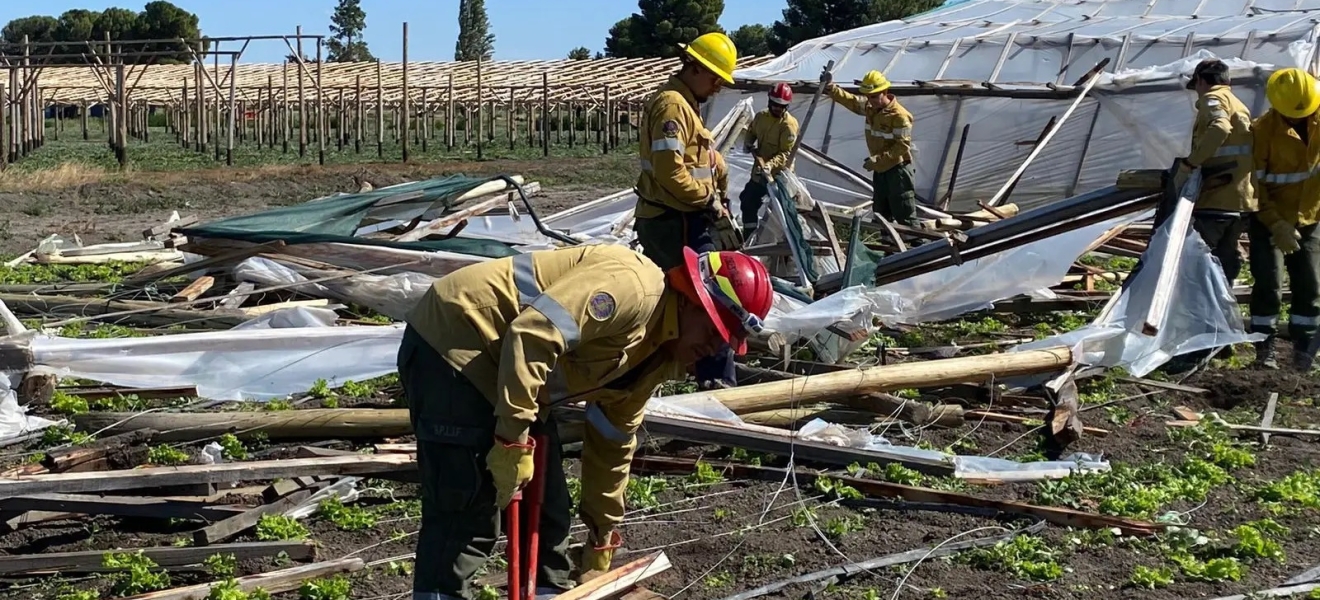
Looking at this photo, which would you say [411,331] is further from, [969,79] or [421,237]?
[969,79]

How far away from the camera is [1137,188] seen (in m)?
9.08

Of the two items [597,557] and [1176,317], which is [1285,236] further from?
[597,557]

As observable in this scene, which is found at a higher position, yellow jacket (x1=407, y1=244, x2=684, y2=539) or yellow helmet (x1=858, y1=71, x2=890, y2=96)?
yellow helmet (x1=858, y1=71, x2=890, y2=96)

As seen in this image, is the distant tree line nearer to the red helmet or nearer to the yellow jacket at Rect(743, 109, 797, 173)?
the yellow jacket at Rect(743, 109, 797, 173)

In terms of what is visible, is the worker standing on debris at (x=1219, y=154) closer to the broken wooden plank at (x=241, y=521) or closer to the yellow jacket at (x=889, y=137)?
the yellow jacket at (x=889, y=137)

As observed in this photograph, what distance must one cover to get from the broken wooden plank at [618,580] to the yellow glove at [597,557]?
0.12ft

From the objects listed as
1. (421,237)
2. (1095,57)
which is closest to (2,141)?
(421,237)

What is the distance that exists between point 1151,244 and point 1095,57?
35.4 ft

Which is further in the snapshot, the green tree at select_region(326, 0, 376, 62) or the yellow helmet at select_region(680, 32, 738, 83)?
the green tree at select_region(326, 0, 376, 62)

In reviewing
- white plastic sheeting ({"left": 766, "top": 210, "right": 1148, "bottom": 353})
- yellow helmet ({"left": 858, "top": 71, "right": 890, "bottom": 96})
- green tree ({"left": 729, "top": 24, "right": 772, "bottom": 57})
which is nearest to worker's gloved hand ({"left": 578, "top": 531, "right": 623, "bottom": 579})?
white plastic sheeting ({"left": 766, "top": 210, "right": 1148, "bottom": 353})

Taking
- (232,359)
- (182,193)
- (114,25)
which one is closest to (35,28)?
(114,25)

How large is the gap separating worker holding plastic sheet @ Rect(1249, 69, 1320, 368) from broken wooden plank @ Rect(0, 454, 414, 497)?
575 cm

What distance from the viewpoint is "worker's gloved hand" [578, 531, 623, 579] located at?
4.48 metres

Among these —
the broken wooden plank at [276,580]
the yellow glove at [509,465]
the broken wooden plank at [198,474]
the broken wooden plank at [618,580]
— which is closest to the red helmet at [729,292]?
the yellow glove at [509,465]
